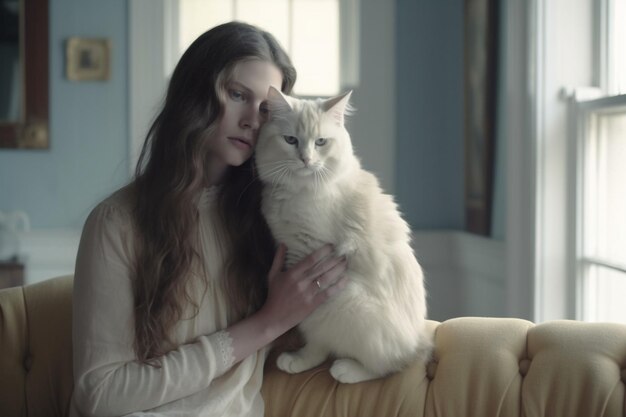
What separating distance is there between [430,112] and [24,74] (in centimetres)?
173

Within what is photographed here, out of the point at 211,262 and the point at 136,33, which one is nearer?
the point at 211,262

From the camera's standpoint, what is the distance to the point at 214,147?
1350mm

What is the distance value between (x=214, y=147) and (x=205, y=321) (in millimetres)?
337

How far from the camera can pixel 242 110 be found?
1343mm

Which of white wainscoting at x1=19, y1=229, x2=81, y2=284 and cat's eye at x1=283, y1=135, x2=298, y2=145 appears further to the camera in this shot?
white wainscoting at x1=19, y1=229, x2=81, y2=284

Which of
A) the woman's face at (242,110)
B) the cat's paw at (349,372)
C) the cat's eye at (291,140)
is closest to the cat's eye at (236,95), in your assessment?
the woman's face at (242,110)

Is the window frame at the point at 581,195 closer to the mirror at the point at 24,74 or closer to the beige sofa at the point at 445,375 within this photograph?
the beige sofa at the point at 445,375

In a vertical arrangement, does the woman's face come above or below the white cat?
above

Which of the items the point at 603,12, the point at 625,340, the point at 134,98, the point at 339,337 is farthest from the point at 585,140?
the point at 134,98

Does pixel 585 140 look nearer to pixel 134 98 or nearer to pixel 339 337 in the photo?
pixel 339 337

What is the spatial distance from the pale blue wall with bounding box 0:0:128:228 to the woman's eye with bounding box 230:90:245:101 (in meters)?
1.71

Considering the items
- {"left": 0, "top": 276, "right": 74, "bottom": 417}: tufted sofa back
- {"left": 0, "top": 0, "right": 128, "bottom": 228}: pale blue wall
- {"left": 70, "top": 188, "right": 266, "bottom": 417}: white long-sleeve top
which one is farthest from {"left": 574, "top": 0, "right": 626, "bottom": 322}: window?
{"left": 0, "top": 0, "right": 128, "bottom": 228}: pale blue wall

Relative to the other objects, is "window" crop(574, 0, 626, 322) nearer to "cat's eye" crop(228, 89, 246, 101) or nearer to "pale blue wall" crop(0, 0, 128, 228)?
"cat's eye" crop(228, 89, 246, 101)

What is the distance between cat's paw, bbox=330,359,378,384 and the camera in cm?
134
